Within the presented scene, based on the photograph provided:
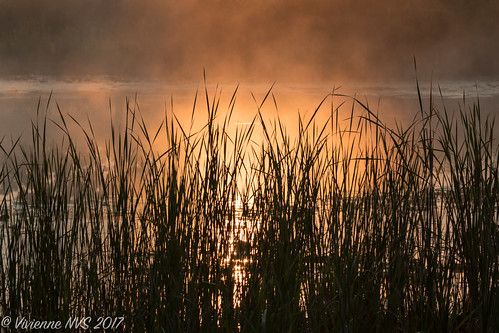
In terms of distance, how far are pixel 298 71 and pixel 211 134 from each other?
69604mm

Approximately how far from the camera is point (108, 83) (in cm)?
6353

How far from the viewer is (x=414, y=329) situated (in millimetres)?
2432

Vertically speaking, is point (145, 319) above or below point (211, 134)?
below

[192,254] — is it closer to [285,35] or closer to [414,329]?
[414,329]

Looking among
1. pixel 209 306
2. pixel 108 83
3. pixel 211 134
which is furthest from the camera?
pixel 108 83

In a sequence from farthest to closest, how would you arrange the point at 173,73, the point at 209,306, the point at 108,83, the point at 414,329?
1. the point at 173,73
2. the point at 108,83
3. the point at 414,329
4. the point at 209,306

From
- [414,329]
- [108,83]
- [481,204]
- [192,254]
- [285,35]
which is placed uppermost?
[285,35]

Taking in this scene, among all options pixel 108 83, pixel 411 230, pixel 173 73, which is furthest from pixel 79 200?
pixel 173 73

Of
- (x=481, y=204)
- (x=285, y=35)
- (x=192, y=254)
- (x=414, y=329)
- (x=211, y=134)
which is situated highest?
(x=285, y=35)

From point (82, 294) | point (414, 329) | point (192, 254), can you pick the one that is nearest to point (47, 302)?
point (82, 294)

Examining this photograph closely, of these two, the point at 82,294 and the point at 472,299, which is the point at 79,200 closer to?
the point at 82,294

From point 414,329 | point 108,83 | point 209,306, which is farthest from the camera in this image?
point 108,83

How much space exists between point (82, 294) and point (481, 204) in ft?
5.06

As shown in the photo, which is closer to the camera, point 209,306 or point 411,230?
point 209,306
